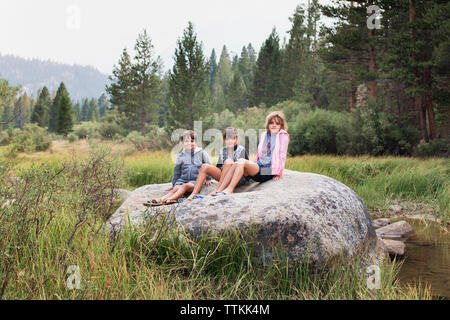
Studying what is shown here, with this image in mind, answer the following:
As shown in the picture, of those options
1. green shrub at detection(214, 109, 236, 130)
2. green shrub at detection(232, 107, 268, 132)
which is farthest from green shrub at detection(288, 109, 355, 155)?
green shrub at detection(214, 109, 236, 130)

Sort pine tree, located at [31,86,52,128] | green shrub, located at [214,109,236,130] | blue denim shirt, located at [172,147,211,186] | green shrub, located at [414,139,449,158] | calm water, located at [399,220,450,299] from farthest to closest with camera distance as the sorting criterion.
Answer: pine tree, located at [31,86,52,128] → green shrub, located at [214,109,236,130] → green shrub, located at [414,139,449,158] → blue denim shirt, located at [172,147,211,186] → calm water, located at [399,220,450,299]

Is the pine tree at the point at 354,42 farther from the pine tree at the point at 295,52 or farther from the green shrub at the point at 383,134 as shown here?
the pine tree at the point at 295,52

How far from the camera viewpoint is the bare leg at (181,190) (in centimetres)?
465

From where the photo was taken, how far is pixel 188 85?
20.8m

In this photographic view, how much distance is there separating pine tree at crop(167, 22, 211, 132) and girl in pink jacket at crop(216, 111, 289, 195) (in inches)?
644

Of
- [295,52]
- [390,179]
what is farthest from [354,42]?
[295,52]

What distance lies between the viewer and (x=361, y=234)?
13.3ft

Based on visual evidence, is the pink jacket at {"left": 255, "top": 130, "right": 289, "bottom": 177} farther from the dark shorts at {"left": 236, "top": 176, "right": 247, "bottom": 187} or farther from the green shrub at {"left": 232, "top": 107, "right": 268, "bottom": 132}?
the green shrub at {"left": 232, "top": 107, "right": 268, "bottom": 132}

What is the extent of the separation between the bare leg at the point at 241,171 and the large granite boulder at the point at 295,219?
0.41 m

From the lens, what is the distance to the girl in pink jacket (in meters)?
4.55

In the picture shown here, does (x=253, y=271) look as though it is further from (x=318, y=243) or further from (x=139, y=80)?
(x=139, y=80)

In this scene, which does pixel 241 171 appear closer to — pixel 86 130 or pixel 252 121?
pixel 252 121

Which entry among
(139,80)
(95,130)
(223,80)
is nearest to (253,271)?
(139,80)

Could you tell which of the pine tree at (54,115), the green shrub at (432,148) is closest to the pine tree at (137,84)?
the pine tree at (54,115)
